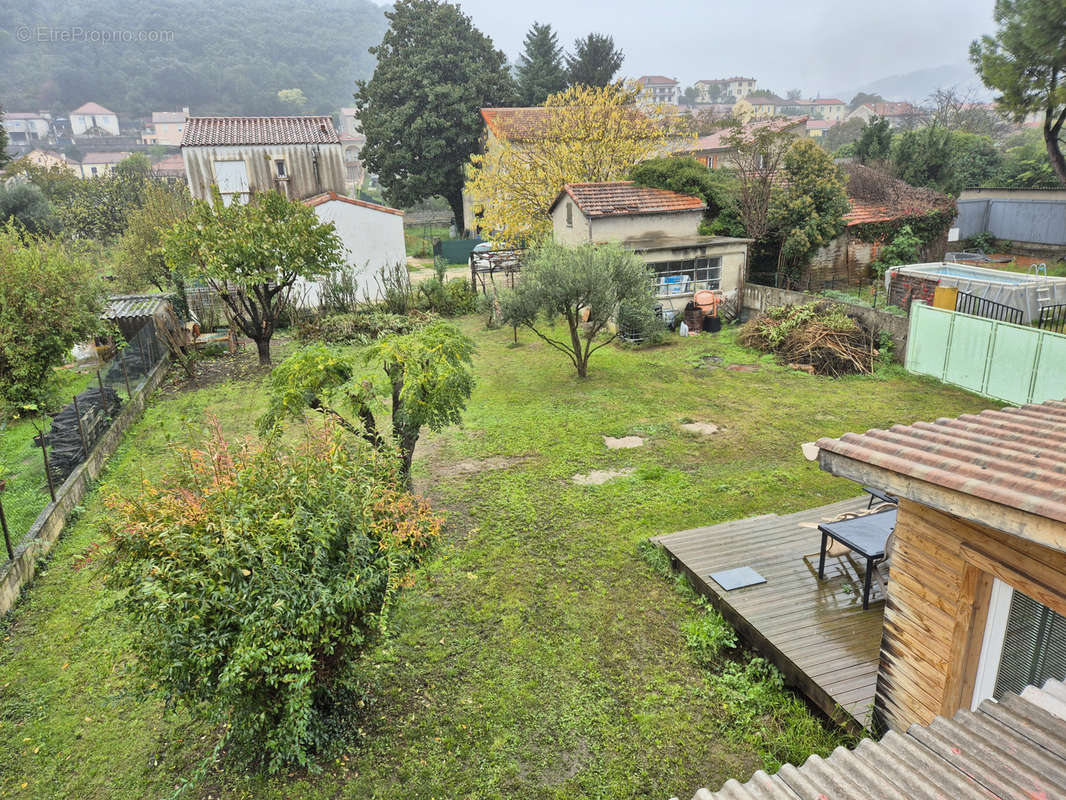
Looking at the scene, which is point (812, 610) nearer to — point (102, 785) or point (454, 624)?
point (454, 624)

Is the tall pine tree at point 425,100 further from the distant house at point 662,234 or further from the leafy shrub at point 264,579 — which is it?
the leafy shrub at point 264,579

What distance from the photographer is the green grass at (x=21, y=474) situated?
9.27 meters

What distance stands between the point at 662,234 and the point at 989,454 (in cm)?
1826

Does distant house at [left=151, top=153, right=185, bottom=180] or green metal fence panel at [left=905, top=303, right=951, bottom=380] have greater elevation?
distant house at [left=151, top=153, right=185, bottom=180]

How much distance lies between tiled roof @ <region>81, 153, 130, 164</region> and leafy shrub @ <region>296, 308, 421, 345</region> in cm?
9221

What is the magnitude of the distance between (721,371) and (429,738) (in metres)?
12.9

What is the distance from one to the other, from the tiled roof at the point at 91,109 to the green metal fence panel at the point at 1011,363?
420ft

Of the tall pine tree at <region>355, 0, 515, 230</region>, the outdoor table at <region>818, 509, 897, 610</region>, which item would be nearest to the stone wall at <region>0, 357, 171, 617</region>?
the outdoor table at <region>818, 509, 897, 610</region>

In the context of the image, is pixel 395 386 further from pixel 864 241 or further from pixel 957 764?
pixel 864 241

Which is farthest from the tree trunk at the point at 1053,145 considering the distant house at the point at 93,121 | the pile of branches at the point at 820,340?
the distant house at the point at 93,121

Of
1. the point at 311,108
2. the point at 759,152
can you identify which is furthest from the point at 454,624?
the point at 311,108

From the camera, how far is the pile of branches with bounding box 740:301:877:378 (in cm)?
1589

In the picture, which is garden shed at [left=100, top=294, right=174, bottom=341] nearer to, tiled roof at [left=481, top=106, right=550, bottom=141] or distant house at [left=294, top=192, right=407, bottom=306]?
distant house at [left=294, top=192, right=407, bottom=306]

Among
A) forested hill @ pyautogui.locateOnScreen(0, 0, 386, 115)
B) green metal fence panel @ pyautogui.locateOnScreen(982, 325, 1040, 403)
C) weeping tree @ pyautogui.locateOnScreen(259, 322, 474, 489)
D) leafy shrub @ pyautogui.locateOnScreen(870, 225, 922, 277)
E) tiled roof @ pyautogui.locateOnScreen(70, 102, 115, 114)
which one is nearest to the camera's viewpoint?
weeping tree @ pyautogui.locateOnScreen(259, 322, 474, 489)
